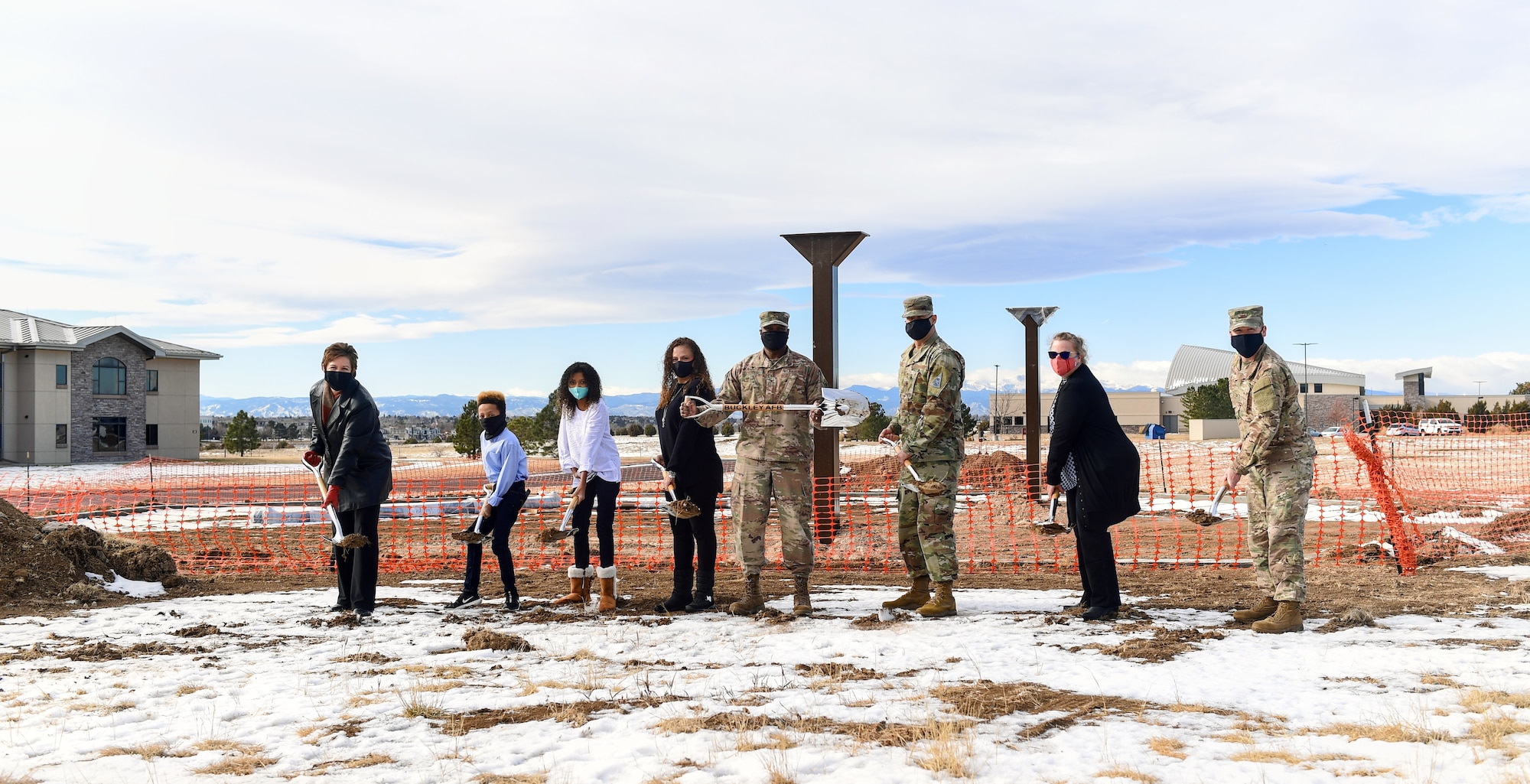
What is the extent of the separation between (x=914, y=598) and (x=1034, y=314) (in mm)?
10549

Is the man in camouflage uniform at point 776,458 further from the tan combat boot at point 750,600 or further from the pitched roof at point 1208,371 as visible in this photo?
the pitched roof at point 1208,371

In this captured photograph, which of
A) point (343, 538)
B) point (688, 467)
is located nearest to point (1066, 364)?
point (688, 467)

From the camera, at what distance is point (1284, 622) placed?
642 cm

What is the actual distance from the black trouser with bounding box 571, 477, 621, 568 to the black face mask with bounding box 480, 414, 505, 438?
94cm

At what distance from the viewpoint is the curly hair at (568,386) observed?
754 centimetres

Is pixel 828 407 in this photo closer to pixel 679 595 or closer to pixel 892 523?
pixel 679 595

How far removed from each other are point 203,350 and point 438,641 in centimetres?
4490

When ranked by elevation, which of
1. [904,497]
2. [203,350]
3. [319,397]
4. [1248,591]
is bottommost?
[1248,591]

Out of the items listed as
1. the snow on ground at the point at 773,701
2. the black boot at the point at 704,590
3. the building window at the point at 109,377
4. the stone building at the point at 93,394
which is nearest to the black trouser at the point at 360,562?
the snow on ground at the point at 773,701

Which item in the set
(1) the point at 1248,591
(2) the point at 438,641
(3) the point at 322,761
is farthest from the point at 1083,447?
(3) the point at 322,761

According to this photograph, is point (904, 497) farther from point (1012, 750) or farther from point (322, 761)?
point (322, 761)

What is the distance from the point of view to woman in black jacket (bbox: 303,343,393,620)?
734 centimetres

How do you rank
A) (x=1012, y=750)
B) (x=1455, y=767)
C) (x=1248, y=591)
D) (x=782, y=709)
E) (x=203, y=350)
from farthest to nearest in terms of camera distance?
(x=203, y=350) → (x=1248, y=591) → (x=782, y=709) → (x=1012, y=750) → (x=1455, y=767)

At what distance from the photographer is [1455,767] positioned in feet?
12.8
